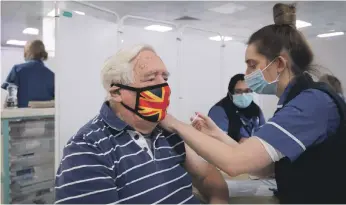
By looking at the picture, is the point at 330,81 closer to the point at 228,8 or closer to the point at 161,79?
the point at 161,79

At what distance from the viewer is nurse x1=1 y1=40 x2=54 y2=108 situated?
10.1 ft

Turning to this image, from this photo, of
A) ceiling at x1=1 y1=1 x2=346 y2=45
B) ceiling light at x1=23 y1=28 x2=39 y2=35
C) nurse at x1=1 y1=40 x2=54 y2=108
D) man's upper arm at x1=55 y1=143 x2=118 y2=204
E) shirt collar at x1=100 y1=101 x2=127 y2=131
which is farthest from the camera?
ceiling light at x1=23 y1=28 x2=39 y2=35

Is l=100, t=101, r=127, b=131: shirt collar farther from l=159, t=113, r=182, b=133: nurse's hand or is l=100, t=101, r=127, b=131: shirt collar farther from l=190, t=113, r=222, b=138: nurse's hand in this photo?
l=190, t=113, r=222, b=138: nurse's hand

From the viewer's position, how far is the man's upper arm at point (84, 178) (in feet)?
3.35

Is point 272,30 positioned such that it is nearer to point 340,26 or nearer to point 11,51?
point 340,26

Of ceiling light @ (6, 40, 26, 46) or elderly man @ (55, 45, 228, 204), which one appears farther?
ceiling light @ (6, 40, 26, 46)

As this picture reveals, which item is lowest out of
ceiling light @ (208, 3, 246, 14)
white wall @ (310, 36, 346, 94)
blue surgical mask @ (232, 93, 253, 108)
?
blue surgical mask @ (232, 93, 253, 108)

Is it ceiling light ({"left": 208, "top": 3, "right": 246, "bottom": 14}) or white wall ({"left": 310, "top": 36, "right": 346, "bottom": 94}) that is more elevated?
ceiling light ({"left": 208, "top": 3, "right": 246, "bottom": 14})

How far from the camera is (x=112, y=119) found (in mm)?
1235

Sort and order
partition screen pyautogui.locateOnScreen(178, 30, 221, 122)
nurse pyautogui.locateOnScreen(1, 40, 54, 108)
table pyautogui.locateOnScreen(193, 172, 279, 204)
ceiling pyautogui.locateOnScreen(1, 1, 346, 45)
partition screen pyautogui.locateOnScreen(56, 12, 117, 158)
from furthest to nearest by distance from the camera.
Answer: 1. ceiling pyautogui.locateOnScreen(1, 1, 346, 45)
2. partition screen pyautogui.locateOnScreen(178, 30, 221, 122)
3. nurse pyautogui.locateOnScreen(1, 40, 54, 108)
4. partition screen pyautogui.locateOnScreen(56, 12, 117, 158)
5. table pyautogui.locateOnScreen(193, 172, 279, 204)

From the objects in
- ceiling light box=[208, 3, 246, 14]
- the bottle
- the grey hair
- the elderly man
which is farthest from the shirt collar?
ceiling light box=[208, 3, 246, 14]

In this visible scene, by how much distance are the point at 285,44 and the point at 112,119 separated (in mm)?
758

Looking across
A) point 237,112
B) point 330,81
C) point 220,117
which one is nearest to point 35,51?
point 220,117

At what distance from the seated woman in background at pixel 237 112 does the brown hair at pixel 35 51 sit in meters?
1.77
